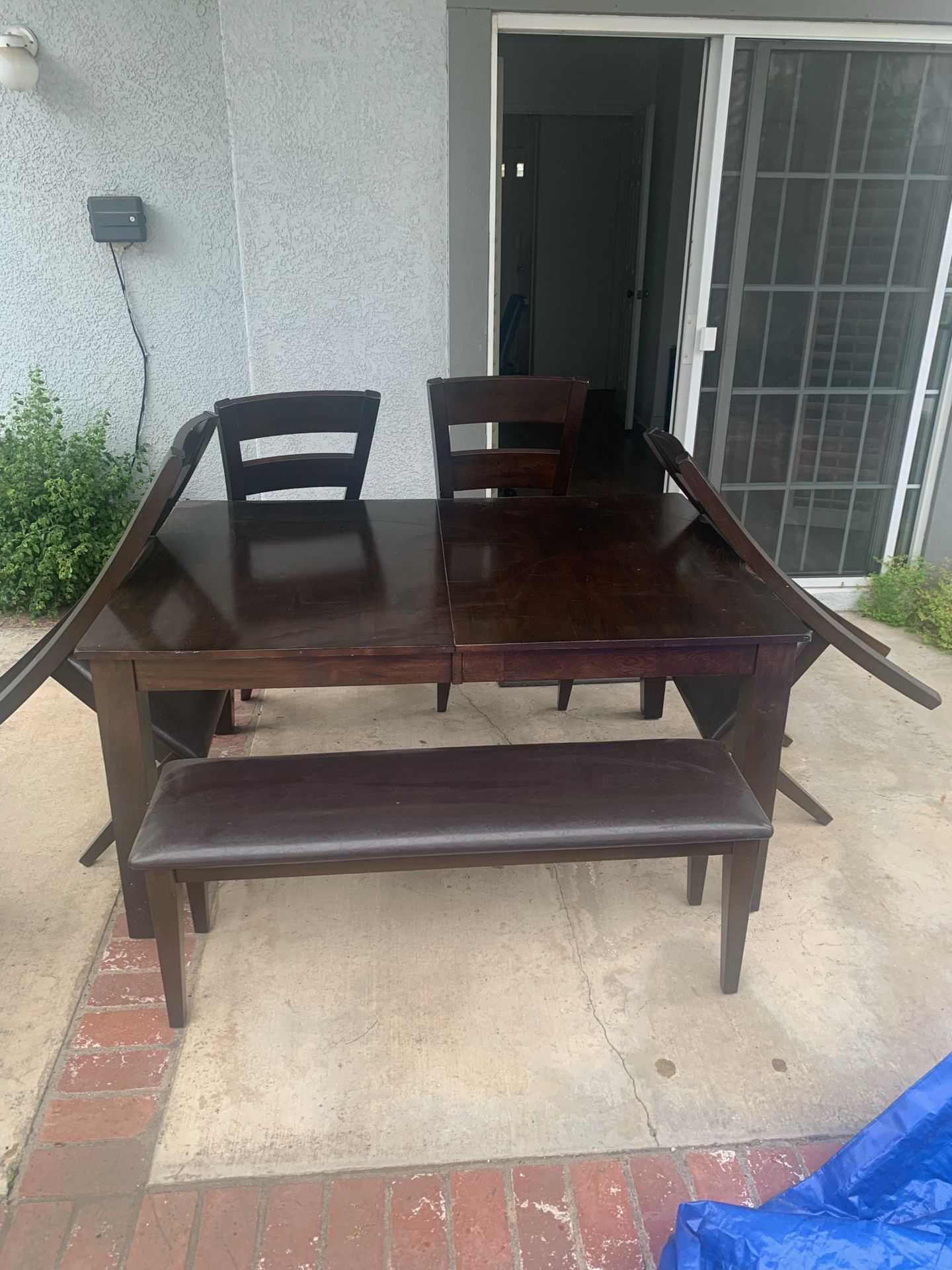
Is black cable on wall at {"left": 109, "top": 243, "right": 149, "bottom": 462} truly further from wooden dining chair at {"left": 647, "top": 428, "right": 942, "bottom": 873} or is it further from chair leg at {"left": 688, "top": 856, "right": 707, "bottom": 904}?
chair leg at {"left": 688, "top": 856, "right": 707, "bottom": 904}

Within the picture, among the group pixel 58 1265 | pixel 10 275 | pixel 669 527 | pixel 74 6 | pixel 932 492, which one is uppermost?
pixel 74 6

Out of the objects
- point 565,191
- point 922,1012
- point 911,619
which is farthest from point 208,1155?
point 565,191

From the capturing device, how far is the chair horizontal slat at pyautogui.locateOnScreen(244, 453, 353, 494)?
271cm

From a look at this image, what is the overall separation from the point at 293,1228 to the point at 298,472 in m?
1.98

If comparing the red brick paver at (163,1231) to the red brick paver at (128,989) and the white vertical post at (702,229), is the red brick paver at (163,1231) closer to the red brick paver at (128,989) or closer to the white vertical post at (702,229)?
the red brick paver at (128,989)

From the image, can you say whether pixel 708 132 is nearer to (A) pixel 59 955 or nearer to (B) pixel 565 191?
(A) pixel 59 955

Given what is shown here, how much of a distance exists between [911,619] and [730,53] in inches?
85.6

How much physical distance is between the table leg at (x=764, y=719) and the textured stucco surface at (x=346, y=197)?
6.45 ft

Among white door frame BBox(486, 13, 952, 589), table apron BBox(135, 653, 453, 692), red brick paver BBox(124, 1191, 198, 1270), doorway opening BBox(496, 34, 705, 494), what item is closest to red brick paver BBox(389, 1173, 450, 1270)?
red brick paver BBox(124, 1191, 198, 1270)

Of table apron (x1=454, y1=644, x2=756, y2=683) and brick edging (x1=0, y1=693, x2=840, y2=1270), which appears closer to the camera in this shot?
brick edging (x1=0, y1=693, x2=840, y2=1270)

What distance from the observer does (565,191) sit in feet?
25.8

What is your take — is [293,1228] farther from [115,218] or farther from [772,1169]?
[115,218]

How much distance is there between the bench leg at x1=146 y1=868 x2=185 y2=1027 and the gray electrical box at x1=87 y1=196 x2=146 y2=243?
2.69 metres

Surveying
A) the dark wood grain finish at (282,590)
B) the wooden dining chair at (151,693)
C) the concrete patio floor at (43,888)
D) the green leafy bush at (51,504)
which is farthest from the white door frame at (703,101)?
the concrete patio floor at (43,888)
